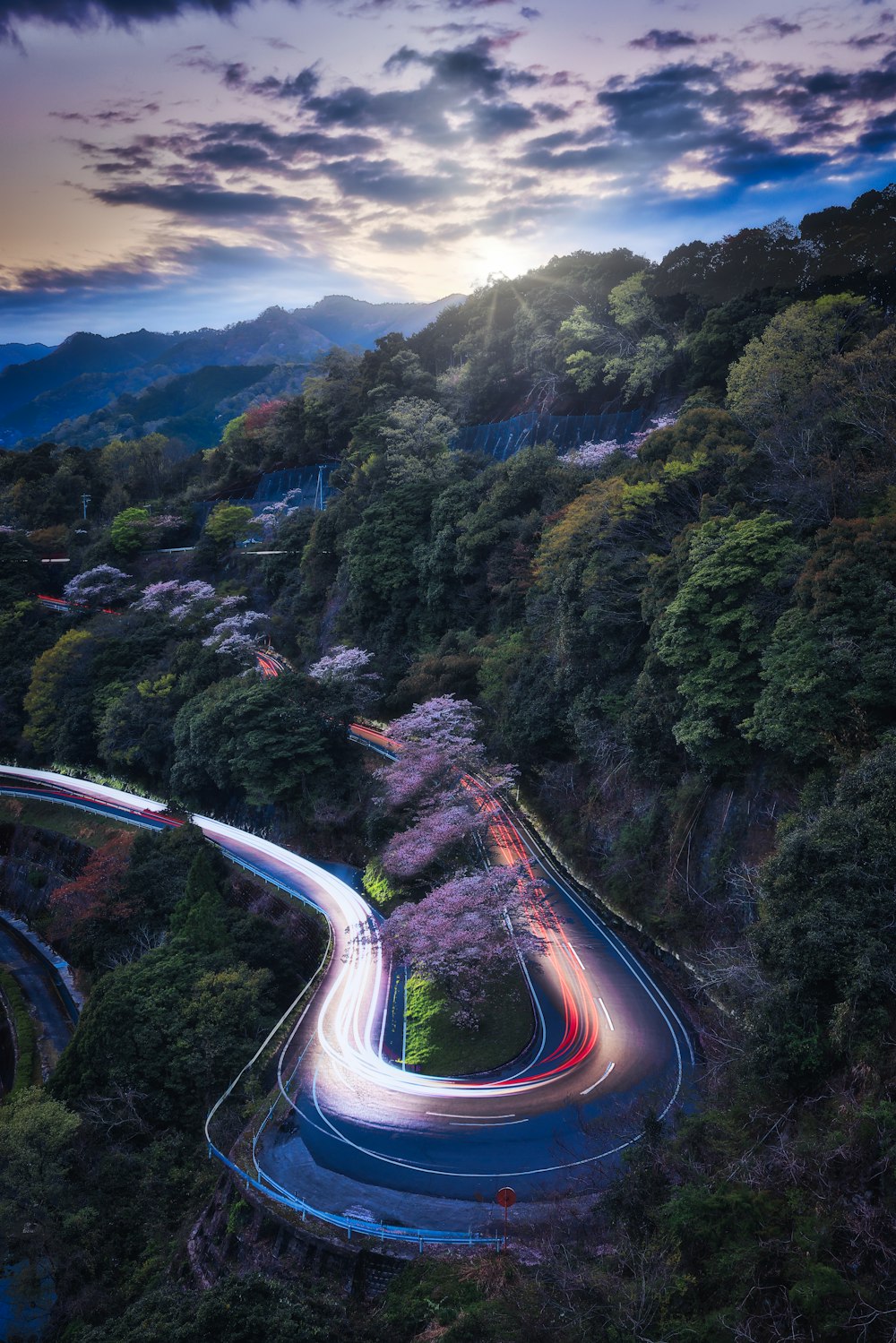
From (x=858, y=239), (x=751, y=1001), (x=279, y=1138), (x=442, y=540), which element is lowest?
(x=279, y=1138)

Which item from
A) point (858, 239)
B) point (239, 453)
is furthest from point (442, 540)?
point (239, 453)

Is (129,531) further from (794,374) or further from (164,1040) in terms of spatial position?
(794,374)

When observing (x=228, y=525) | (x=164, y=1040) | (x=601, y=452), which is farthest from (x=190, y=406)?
(x=164, y=1040)

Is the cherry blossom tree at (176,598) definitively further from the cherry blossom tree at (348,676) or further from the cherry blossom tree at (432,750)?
the cherry blossom tree at (432,750)

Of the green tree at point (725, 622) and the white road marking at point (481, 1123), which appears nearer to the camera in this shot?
the white road marking at point (481, 1123)

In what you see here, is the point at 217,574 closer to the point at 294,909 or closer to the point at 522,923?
the point at 294,909

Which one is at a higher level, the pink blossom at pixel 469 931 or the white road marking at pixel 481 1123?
the pink blossom at pixel 469 931

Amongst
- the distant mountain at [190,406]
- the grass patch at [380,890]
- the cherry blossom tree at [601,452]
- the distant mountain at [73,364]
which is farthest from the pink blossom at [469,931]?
the distant mountain at [73,364]
